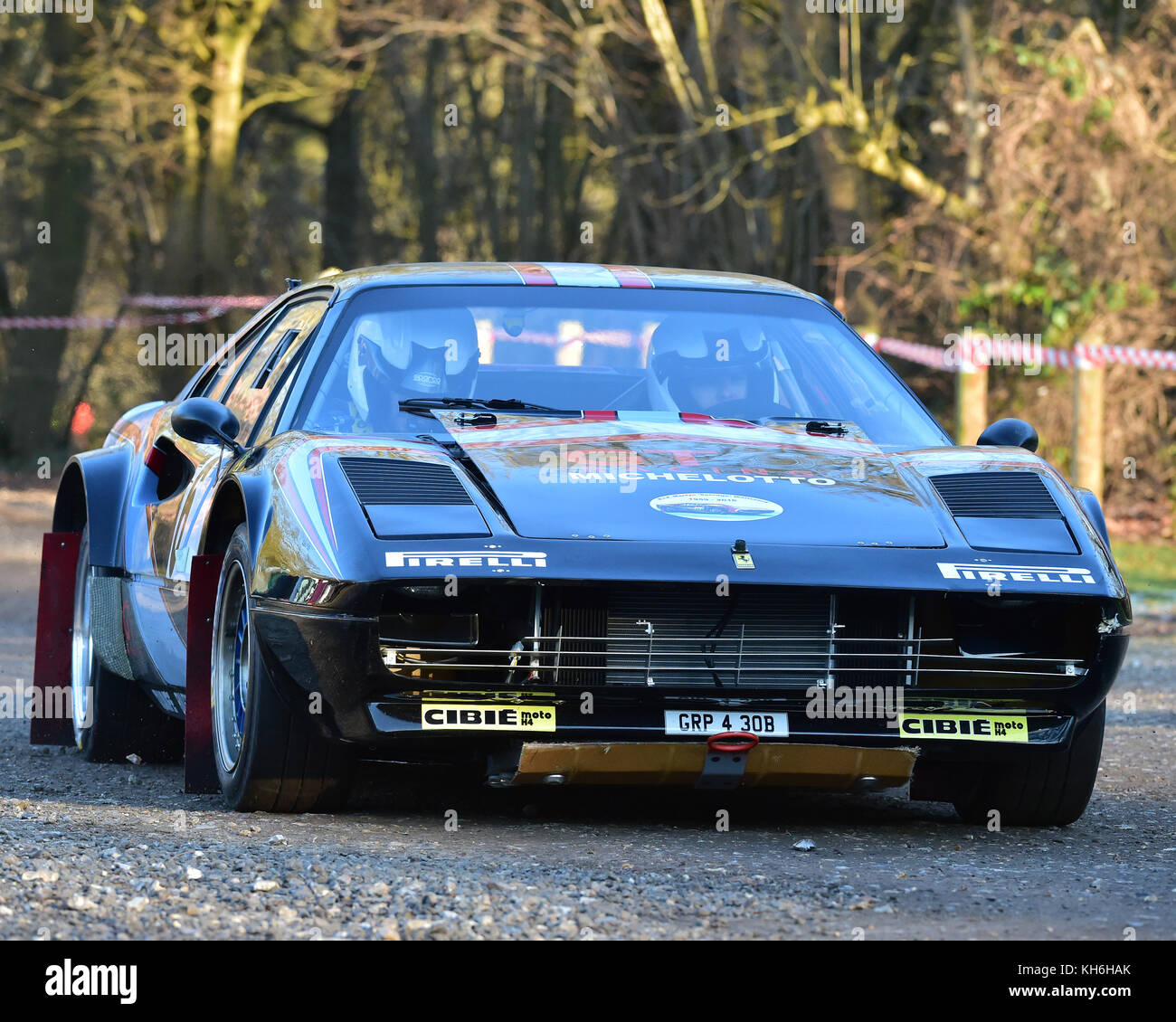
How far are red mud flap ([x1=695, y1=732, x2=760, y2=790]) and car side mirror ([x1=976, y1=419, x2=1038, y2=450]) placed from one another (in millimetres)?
1534

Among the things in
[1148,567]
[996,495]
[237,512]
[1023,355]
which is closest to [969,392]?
[1023,355]

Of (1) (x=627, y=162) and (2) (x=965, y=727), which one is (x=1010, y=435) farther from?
(1) (x=627, y=162)

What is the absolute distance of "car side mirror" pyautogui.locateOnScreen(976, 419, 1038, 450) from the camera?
627 cm

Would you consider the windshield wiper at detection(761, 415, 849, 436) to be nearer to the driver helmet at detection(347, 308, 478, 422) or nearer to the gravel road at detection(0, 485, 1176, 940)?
the driver helmet at detection(347, 308, 478, 422)

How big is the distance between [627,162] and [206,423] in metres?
18.1

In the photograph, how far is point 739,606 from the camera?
5.14 meters

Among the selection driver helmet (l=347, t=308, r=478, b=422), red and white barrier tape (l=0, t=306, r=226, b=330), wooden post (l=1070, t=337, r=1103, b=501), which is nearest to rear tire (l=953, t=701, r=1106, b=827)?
driver helmet (l=347, t=308, r=478, b=422)

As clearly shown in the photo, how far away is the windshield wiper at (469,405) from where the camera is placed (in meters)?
5.91

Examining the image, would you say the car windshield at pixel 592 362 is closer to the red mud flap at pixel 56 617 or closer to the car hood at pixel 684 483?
the car hood at pixel 684 483

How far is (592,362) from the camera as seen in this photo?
20.4ft

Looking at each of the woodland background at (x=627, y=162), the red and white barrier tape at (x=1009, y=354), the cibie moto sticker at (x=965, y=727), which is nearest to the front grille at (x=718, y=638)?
the cibie moto sticker at (x=965, y=727)

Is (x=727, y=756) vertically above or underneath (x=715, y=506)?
underneath

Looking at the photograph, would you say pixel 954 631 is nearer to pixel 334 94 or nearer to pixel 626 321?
pixel 626 321

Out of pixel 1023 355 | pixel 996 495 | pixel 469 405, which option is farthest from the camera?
pixel 1023 355
